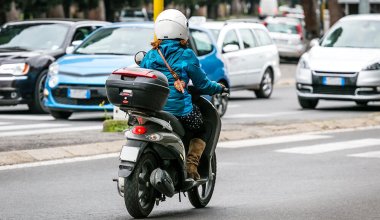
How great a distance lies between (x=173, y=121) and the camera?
30.0 ft

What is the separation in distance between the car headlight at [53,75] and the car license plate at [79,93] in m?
0.28

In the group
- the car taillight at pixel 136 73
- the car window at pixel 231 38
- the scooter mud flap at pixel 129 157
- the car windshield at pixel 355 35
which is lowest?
the car window at pixel 231 38

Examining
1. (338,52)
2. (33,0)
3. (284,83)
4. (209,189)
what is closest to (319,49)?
(338,52)

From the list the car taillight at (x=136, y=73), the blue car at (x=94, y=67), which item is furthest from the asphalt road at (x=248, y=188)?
the blue car at (x=94, y=67)

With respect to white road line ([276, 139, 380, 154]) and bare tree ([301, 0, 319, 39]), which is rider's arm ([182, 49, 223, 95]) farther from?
bare tree ([301, 0, 319, 39])

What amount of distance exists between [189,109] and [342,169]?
376 centimetres

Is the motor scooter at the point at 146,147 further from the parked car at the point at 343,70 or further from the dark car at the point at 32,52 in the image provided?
the parked car at the point at 343,70

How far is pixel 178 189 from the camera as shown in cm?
939

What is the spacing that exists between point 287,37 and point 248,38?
1863 cm

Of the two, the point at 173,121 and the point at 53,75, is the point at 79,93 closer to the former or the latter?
the point at 53,75

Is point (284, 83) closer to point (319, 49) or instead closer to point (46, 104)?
point (319, 49)

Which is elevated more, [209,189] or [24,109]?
[209,189]

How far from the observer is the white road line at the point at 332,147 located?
579 inches

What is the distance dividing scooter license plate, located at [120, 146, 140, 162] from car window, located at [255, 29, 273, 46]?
18382mm
